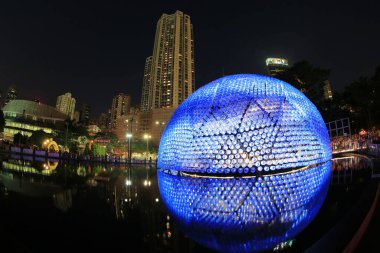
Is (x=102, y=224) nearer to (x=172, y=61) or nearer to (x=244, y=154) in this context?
(x=244, y=154)

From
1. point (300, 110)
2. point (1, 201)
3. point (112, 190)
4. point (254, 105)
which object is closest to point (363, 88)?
point (300, 110)

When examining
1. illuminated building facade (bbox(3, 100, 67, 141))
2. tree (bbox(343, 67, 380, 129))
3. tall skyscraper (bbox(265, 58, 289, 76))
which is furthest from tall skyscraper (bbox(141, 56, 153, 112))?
tree (bbox(343, 67, 380, 129))

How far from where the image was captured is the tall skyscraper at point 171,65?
112 m

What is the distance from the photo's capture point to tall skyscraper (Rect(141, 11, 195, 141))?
112m

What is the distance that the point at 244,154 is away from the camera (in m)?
14.0

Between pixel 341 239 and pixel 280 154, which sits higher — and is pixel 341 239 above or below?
below

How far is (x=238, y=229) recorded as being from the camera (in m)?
5.16

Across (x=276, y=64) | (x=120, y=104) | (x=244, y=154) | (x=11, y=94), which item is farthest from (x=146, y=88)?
(x=244, y=154)

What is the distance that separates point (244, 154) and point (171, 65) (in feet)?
337

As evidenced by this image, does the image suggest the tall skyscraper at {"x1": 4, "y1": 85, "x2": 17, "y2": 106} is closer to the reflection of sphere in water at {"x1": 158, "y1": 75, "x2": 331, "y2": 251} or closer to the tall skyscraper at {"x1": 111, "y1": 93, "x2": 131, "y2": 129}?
the tall skyscraper at {"x1": 111, "y1": 93, "x2": 131, "y2": 129}

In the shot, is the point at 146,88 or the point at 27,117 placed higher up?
the point at 146,88

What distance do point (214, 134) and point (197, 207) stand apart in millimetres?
8116

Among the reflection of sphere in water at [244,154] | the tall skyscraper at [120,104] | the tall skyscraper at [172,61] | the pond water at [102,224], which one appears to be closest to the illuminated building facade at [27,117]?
the tall skyscraper at [172,61]

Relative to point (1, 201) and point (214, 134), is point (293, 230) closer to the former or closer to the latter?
point (1, 201)
